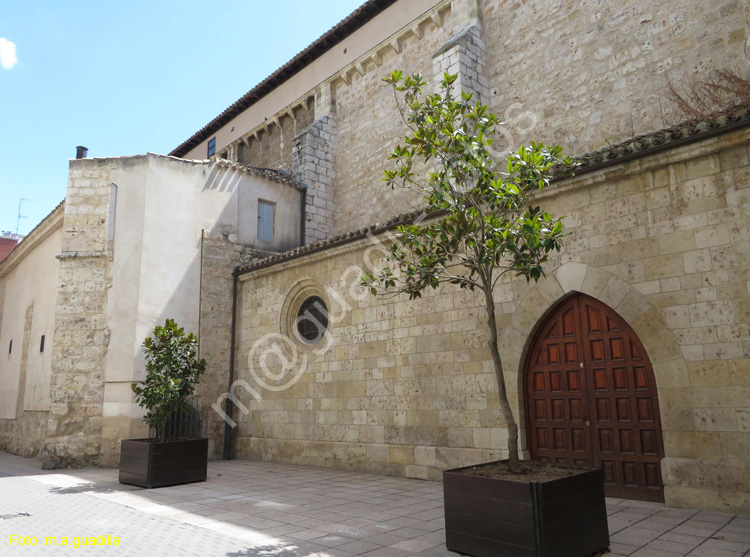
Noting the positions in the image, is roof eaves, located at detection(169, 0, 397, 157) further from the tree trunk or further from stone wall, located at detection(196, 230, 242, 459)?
the tree trunk

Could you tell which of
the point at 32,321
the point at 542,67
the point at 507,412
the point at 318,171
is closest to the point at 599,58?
the point at 542,67

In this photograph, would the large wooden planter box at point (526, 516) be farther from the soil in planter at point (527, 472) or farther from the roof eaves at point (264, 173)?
the roof eaves at point (264, 173)

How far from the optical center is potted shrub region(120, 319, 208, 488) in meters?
7.43

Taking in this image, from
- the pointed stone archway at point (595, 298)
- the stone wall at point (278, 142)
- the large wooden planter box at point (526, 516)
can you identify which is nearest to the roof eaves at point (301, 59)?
the stone wall at point (278, 142)

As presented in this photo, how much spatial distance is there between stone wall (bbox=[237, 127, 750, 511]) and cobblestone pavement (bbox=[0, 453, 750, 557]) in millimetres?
610

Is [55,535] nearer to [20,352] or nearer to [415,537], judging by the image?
[415,537]

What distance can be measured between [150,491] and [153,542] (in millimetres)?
2982

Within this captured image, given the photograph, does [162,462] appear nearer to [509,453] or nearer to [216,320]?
[216,320]

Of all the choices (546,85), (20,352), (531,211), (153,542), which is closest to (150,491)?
(153,542)

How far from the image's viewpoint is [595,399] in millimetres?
6012

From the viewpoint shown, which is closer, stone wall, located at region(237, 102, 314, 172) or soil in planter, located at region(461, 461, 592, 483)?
soil in planter, located at region(461, 461, 592, 483)

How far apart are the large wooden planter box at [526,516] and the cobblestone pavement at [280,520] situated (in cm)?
29

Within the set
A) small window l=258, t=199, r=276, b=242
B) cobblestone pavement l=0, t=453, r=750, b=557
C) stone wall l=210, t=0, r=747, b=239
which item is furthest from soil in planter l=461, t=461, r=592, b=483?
small window l=258, t=199, r=276, b=242

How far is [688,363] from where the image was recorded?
5.29 m
